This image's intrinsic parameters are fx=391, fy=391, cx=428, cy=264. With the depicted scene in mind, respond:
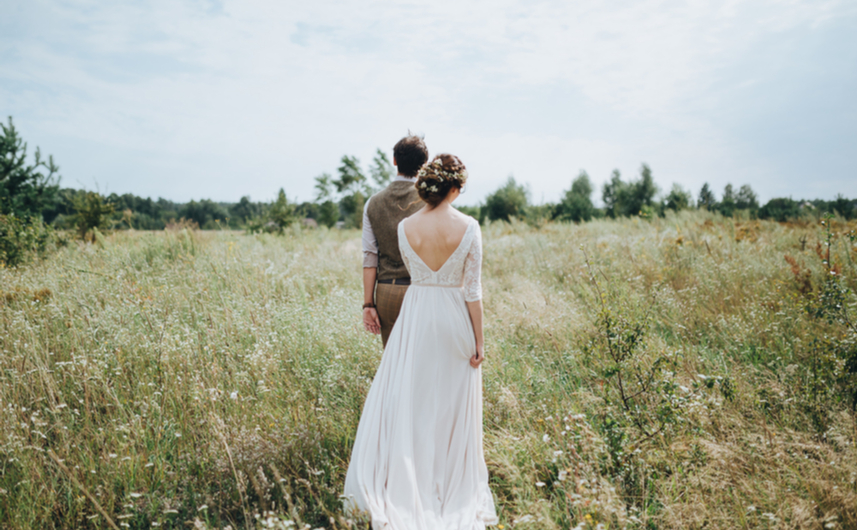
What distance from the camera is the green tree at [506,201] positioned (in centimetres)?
3112

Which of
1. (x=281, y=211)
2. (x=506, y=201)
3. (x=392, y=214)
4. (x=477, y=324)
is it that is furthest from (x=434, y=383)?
(x=506, y=201)

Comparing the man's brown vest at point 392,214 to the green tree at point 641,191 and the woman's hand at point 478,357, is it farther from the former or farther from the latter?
the green tree at point 641,191

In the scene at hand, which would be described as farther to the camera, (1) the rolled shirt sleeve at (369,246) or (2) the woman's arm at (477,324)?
(1) the rolled shirt sleeve at (369,246)

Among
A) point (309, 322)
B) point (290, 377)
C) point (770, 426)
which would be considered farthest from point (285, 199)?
point (770, 426)

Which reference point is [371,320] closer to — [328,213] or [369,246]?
[369,246]

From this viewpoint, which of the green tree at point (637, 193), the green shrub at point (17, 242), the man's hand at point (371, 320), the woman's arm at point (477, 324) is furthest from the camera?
the green tree at point (637, 193)

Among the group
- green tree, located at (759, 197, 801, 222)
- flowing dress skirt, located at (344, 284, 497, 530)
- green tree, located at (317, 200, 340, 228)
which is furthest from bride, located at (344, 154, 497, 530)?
green tree, located at (317, 200, 340, 228)

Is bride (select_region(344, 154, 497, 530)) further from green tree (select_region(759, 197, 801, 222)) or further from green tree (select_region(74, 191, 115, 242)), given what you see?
green tree (select_region(759, 197, 801, 222))

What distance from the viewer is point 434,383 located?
104 inches

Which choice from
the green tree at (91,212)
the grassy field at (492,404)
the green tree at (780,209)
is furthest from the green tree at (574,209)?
the green tree at (91,212)

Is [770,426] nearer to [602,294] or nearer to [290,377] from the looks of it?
[602,294]

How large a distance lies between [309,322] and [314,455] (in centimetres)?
217

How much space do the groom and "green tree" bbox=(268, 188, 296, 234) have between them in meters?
14.1

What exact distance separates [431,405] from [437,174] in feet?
5.02
